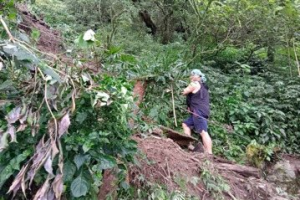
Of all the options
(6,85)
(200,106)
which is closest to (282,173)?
(200,106)

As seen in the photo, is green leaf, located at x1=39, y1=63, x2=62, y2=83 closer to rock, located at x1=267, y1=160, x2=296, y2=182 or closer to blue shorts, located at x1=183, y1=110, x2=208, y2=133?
blue shorts, located at x1=183, y1=110, x2=208, y2=133

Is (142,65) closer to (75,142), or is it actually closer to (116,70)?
(116,70)

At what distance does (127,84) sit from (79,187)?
2.48ft

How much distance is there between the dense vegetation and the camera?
222cm

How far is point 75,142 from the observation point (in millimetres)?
2299

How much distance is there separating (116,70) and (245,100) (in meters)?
5.73

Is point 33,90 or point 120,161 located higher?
point 33,90

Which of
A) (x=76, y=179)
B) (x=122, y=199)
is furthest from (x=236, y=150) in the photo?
(x=76, y=179)

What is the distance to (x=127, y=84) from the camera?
98.6 inches

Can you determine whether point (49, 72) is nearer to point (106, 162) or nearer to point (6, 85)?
point (6, 85)

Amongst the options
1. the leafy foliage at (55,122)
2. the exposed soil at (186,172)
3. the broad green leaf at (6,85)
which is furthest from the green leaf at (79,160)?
the exposed soil at (186,172)

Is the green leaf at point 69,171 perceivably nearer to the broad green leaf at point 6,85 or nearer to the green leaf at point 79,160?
the green leaf at point 79,160

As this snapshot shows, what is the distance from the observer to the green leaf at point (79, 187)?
2.29m

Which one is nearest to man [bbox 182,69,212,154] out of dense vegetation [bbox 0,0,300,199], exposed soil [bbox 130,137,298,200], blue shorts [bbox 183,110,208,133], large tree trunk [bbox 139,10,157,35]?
blue shorts [bbox 183,110,208,133]
